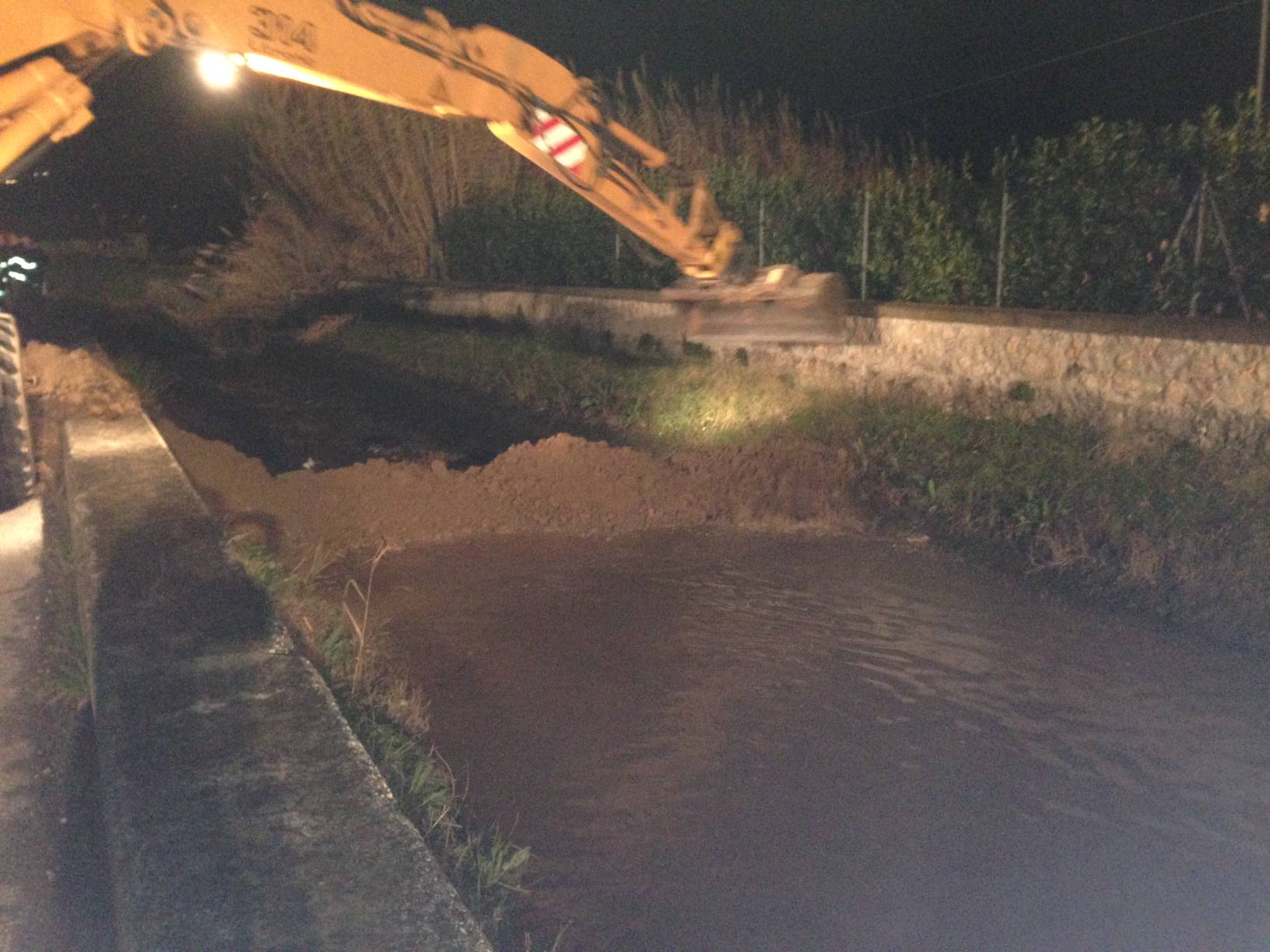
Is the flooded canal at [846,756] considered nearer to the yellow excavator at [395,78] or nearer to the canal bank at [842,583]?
the canal bank at [842,583]

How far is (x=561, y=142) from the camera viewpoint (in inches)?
313

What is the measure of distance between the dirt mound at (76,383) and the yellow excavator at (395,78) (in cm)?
256

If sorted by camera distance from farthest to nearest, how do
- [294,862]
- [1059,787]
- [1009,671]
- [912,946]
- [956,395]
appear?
1. [956,395]
2. [1009,671]
3. [1059,787]
4. [912,946]
5. [294,862]

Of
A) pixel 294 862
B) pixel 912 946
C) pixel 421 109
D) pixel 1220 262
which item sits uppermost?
pixel 421 109

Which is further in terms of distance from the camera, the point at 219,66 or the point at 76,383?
the point at 76,383

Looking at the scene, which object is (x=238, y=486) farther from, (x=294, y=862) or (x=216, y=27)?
(x=294, y=862)

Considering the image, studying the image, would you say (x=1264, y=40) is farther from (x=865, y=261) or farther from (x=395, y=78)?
(x=395, y=78)

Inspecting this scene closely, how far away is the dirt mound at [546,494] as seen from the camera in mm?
10508

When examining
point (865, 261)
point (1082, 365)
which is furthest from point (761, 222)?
point (1082, 365)

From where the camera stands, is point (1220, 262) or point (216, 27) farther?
point (1220, 262)

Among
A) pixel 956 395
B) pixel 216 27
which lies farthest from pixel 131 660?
pixel 956 395

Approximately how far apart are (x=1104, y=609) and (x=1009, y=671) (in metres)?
1.40

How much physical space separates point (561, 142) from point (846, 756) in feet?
13.1

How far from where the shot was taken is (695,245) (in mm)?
8961
